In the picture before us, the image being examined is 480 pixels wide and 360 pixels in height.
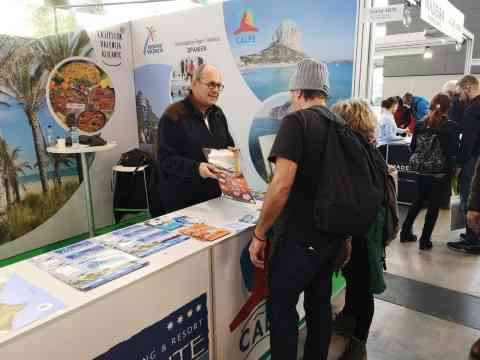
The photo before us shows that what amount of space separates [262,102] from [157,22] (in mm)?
1653

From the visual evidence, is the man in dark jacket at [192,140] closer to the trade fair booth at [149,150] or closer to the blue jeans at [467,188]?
the trade fair booth at [149,150]

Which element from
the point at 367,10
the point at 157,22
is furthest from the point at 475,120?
the point at 157,22

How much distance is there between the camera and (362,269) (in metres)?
1.80

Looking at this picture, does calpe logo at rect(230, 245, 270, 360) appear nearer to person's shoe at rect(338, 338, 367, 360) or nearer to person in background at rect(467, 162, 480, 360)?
person's shoe at rect(338, 338, 367, 360)

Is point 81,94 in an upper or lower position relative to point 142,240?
upper

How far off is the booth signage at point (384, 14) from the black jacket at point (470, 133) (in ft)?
4.05

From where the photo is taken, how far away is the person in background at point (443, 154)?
122 inches

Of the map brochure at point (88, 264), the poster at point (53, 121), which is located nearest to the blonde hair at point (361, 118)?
the map brochure at point (88, 264)

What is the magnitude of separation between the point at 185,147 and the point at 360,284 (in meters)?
1.17

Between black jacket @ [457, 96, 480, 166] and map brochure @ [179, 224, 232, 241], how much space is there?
269cm

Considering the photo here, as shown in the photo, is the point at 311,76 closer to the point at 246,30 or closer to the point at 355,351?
the point at 355,351

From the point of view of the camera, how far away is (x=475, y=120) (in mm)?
3109

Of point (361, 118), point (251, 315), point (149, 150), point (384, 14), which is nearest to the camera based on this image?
point (361, 118)

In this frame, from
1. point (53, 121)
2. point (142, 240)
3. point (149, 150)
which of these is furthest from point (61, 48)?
point (142, 240)
